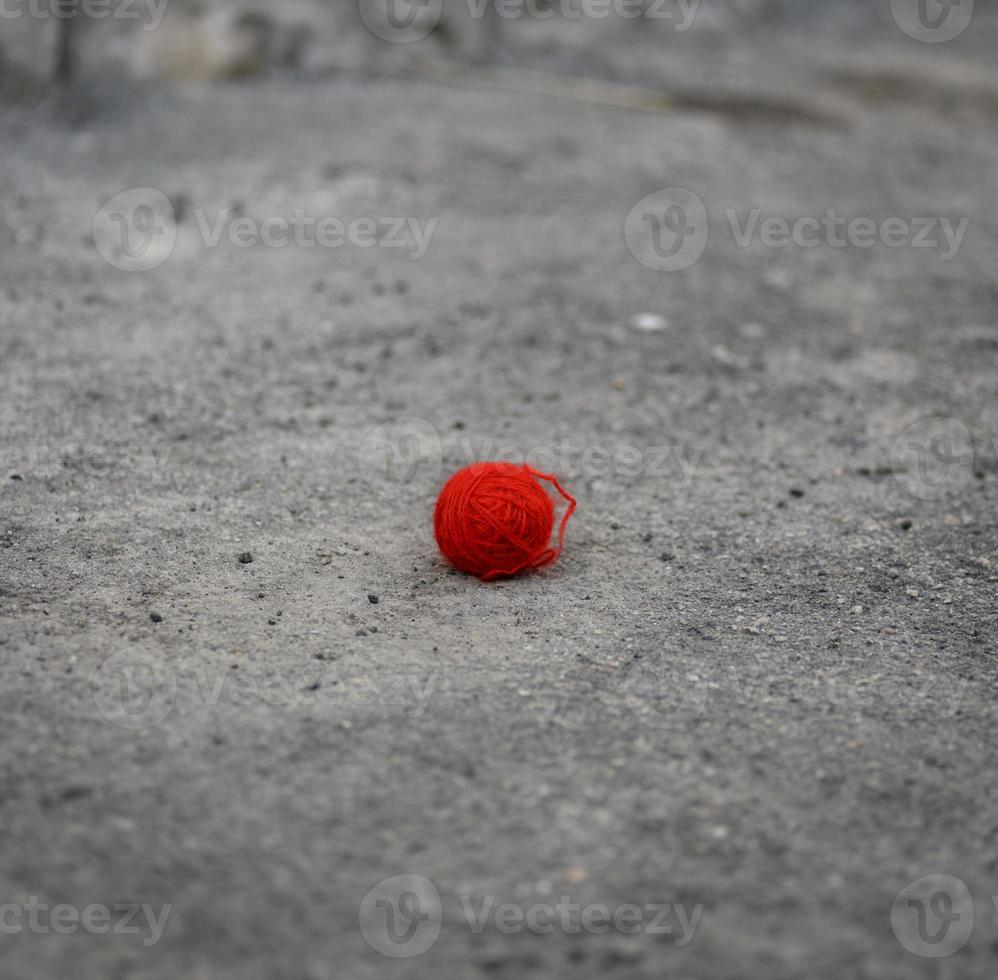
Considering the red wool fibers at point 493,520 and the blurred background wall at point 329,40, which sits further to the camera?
the blurred background wall at point 329,40

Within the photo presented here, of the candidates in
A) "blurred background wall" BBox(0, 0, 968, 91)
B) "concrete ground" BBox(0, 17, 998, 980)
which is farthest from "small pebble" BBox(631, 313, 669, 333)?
"blurred background wall" BBox(0, 0, 968, 91)

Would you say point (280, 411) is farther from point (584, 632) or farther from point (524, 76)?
point (524, 76)

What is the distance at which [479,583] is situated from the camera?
317 cm

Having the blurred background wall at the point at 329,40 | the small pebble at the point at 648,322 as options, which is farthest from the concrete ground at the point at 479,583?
the blurred background wall at the point at 329,40

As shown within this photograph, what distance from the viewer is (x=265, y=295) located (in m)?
4.93

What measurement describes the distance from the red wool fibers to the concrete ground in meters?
0.09

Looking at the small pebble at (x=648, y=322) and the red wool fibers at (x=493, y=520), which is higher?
the small pebble at (x=648, y=322)

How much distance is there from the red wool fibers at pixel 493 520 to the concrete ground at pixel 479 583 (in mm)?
85

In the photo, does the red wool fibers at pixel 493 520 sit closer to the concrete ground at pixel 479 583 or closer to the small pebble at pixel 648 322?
the concrete ground at pixel 479 583

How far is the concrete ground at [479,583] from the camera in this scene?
6.98 feet

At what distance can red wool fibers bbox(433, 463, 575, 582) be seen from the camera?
121 inches

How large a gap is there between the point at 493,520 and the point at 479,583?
0.77ft

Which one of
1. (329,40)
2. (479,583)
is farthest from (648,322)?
(329,40)

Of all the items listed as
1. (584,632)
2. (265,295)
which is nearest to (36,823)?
(584,632)
